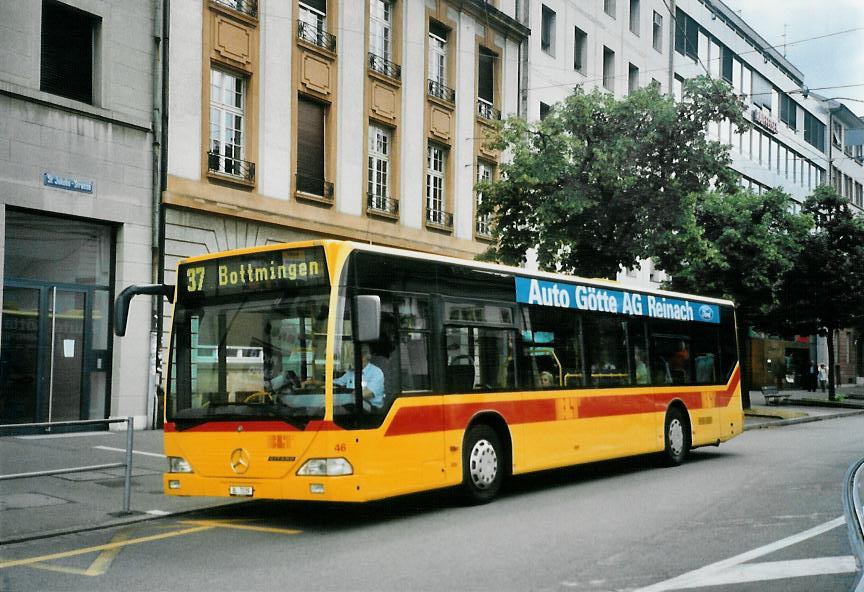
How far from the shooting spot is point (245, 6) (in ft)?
68.0

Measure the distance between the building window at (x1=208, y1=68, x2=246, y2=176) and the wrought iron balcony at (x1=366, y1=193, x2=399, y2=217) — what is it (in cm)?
428

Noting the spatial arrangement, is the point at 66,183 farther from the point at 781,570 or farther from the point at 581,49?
the point at 581,49

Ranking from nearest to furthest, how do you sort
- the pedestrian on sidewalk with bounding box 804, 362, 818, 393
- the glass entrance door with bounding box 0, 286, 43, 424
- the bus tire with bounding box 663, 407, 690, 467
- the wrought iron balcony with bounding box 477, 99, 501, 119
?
the bus tire with bounding box 663, 407, 690, 467 → the glass entrance door with bounding box 0, 286, 43, 424 → the wrought iron balcony with bounding box 477, 99, 501, 119 → the pedestrian on sidewalk with bounding box 804, 362, 818, 393

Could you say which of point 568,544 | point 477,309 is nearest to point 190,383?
point 477,309

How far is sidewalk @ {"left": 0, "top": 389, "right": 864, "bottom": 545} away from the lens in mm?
9516

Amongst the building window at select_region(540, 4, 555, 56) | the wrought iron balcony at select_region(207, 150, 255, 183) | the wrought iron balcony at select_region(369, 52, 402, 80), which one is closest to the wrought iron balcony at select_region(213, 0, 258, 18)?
the wrought iron balcony at select_region(207, 150, 255, 183)

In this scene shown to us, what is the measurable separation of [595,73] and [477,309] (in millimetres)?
26484

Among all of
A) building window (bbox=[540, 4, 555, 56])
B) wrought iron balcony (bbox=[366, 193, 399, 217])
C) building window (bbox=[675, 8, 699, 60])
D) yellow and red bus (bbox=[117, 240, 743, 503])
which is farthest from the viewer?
building window (bbox=[675, 8, 699, 60])

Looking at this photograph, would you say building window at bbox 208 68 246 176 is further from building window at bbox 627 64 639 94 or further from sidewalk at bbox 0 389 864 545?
building window at bbox 627 64 639 94

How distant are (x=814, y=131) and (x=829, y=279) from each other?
31.2 metres

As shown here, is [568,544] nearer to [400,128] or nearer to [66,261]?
[66,261]

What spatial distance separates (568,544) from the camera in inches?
318


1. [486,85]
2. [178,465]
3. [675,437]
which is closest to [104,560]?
[178,465]

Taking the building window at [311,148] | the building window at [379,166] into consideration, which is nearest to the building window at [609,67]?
the building window at [379,166]
